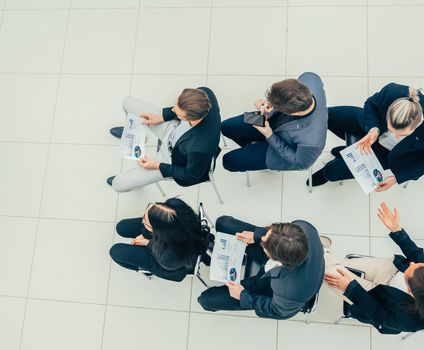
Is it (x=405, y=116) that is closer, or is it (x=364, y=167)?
(x=405, y=116)

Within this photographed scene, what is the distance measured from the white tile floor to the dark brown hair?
36.9 inches

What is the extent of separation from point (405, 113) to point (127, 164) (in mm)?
2134

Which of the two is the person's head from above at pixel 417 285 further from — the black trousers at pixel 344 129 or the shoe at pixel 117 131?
the shoe at pixel 117 131

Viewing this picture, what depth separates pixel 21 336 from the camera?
9.97ft

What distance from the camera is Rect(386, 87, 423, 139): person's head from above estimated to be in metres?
2.16

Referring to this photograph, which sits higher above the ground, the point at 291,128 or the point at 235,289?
the point at 291,128

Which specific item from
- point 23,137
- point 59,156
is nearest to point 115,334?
point 59,156

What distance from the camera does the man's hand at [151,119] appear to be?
9.22 ft

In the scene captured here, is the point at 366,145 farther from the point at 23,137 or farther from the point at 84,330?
the point at 23,137

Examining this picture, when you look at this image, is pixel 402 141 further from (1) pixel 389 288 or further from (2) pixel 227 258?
(2) pixel 227 258

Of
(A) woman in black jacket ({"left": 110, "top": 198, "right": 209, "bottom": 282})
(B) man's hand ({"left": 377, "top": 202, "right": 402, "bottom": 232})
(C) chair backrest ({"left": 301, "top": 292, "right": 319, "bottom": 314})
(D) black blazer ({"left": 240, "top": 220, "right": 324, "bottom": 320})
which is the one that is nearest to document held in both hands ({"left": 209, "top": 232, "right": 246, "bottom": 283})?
(A) woman in black jacket ({"left": 110, "top": 198, "right": 209, "bottom": 282})

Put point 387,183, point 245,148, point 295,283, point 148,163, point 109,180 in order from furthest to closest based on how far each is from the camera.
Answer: point 109,180 < point 245,148 < point 148,163 < point 387,183 < point 295,283

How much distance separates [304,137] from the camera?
92.2 inches

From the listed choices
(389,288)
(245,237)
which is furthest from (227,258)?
(389,288)
